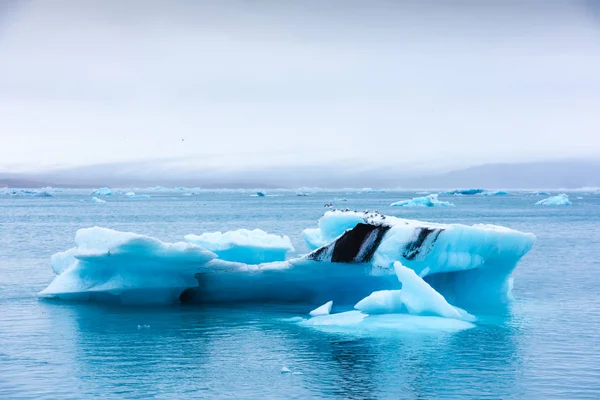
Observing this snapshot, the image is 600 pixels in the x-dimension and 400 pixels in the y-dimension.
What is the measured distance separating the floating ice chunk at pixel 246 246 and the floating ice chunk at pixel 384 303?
173 inches

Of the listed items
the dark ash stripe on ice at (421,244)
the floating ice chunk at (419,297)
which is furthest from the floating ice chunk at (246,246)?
the floating ice chunk at (419,297)

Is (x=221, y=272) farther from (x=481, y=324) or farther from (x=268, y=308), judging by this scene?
(x=481, y=324)

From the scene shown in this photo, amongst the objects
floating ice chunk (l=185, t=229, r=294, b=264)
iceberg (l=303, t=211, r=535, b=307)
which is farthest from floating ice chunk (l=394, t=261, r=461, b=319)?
floating ice chunk (l=185, t=229, r=294, b=264)

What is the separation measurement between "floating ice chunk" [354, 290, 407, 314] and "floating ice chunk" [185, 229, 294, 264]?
4.41 m

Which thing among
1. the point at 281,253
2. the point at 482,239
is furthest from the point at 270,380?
the point at 281,253

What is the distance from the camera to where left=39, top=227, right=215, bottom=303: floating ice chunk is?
15.3m

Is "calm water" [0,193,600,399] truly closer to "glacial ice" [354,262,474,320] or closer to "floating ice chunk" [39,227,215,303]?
"floating ice chunk" [39,227,215,303]

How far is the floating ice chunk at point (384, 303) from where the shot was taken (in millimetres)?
14625

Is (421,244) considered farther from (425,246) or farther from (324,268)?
(324,268)

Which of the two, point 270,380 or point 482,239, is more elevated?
point 482,239

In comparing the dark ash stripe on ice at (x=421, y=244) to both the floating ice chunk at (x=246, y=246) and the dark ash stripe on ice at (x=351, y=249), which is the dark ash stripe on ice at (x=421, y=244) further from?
the floating ice chunk at (x=246, y=246)

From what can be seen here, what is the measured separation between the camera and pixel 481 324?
14.6 metres

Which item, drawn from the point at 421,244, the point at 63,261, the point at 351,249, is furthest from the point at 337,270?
the point at 63,261

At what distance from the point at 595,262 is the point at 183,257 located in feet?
55.2
